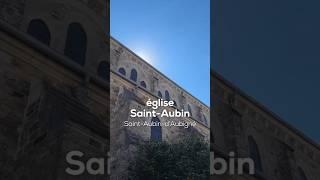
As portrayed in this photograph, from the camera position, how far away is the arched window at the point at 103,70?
1257 cm

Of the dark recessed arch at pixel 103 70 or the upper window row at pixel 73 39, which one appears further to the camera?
the dark recessed arch at pixel 103 70

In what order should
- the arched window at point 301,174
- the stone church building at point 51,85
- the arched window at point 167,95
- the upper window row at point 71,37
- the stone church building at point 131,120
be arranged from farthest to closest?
the arched window at point 167,95 < the arched window at point 301,174 < the stone church building at point 131,120 < the upper window row at point 71,37 < the stone church building at point 51,85

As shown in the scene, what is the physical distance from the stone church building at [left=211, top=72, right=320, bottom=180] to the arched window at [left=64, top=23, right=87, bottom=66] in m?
5.18

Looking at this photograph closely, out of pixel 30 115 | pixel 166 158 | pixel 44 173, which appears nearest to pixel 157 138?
pixel 166 158

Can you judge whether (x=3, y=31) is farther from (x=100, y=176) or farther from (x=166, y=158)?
(x=166, y=158)

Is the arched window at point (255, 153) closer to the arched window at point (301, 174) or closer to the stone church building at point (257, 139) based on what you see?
the stone church building at point (257, 139)

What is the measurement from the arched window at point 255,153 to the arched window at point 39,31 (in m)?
8.78

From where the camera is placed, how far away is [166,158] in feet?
51.1

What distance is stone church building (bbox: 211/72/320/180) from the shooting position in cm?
1460

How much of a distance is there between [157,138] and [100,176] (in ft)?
27.2

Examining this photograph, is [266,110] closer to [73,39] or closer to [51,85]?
[73,39]

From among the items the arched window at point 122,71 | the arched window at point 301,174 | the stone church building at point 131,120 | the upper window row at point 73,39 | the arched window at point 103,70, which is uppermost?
the arched window at point 122,71

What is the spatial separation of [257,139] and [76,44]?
8.28 m

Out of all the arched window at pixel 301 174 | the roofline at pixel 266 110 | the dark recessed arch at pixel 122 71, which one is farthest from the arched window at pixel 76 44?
the arched window at pixel 301 174
